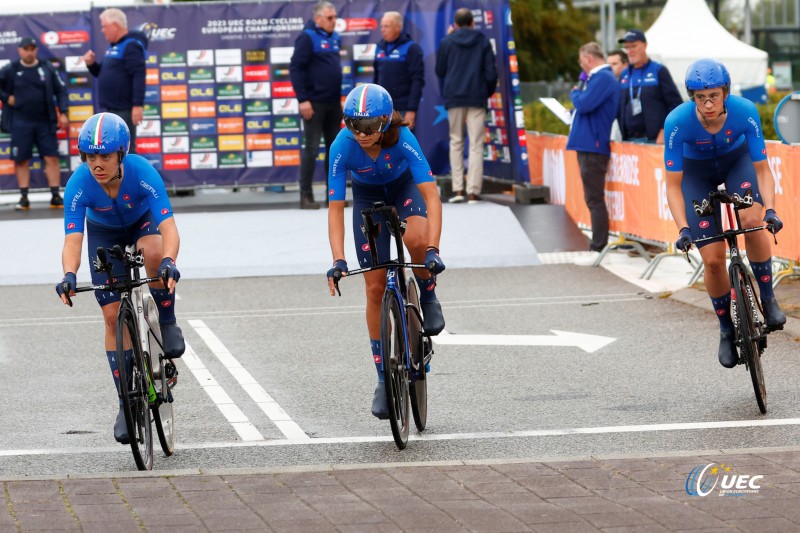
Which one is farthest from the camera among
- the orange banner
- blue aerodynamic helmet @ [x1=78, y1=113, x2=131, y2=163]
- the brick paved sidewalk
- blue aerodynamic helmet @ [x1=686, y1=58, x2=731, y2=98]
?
the orange banner

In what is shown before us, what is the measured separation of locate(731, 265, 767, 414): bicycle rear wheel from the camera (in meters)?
8.29

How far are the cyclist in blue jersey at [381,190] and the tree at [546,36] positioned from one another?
1464 inches

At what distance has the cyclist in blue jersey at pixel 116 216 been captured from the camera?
7.48 m

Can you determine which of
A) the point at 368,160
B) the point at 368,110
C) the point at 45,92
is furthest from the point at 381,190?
the point at 45,92

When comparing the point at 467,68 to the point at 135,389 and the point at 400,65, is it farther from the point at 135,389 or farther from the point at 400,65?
the point at 135,389

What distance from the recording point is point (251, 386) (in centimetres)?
988

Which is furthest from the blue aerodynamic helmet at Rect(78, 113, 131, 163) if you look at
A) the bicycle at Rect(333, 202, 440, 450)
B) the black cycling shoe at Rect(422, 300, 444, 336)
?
the black cycling shoe at Rect(422, 300, 444, 336)

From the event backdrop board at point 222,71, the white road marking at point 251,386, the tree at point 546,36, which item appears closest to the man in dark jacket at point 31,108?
the event backdrop board at point 222,71

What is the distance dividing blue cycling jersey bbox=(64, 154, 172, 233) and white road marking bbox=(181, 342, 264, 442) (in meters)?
1.34

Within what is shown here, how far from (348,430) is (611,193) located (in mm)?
8745

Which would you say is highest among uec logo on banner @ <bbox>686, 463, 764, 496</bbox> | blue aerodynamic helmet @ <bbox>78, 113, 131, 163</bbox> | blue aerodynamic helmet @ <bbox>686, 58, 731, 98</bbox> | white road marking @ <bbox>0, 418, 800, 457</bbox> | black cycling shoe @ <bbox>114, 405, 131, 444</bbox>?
blue aerodynamic helmet @ <bbox>686, 58, 731, 98</bbox>

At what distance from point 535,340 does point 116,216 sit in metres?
4.53

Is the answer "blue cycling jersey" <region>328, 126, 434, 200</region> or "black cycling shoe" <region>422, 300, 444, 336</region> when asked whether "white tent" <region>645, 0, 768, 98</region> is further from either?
"blue cycling jersey" <region>328, 126, 434, 200</region>

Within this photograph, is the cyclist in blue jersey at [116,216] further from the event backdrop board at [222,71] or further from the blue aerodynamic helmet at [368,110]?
the event backdrop board at [222,71]
